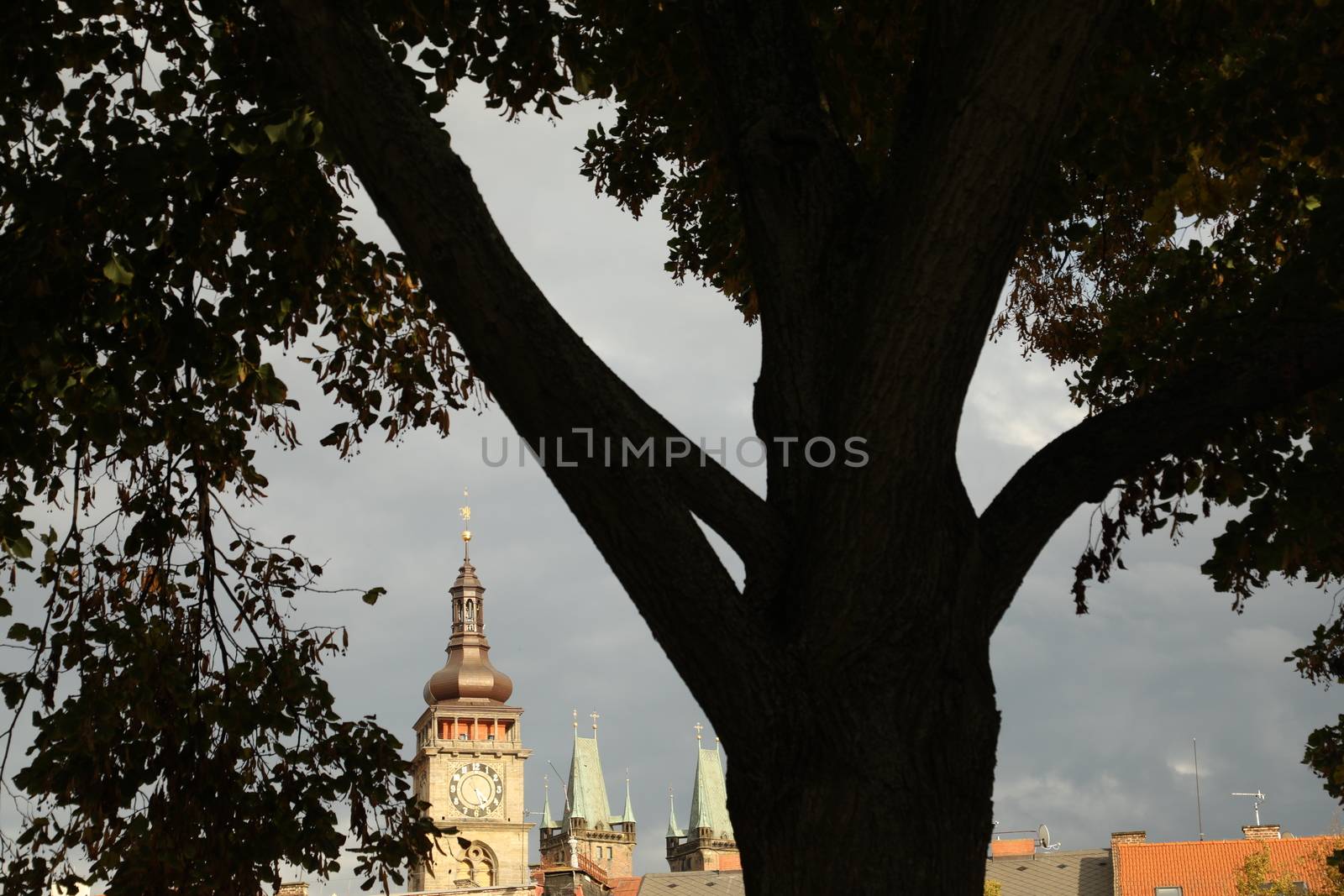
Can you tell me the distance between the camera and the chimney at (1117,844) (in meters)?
65.8

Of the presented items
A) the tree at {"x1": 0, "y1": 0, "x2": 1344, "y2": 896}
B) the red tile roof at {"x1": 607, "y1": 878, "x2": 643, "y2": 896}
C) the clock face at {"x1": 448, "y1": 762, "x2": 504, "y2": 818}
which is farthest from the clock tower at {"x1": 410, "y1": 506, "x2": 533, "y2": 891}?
the tree at {"x1": 0, "y1": 0, "x2": 1344, "y2": 896}

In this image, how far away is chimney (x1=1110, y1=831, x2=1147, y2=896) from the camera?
65.8 meters

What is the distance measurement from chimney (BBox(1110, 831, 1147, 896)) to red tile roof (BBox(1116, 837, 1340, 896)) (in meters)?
0.08

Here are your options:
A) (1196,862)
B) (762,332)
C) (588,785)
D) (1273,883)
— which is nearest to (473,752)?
(588,785)

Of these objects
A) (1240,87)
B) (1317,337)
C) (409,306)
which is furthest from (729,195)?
(1317,337)

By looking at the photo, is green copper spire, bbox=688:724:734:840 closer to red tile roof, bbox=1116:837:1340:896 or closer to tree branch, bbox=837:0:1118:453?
red tile roof, bbox=1116:837:1340:896

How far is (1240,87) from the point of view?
636 centimetres

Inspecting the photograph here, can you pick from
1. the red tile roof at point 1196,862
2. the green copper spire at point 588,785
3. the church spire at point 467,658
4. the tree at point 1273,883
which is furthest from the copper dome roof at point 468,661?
the tree at point 1273,883

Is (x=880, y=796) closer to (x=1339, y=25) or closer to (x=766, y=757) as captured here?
(x=766, y=757)

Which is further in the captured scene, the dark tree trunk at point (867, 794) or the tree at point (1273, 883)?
the tree at point (1273, 883)

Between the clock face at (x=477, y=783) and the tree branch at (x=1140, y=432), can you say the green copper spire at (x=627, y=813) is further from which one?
the tree branch at (x=1140, y=432)

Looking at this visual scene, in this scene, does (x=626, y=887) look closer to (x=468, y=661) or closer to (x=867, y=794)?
(x=468, y=661)

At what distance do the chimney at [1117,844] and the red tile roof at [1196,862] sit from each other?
84 millimetres

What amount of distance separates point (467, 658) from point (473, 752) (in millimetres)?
8443
